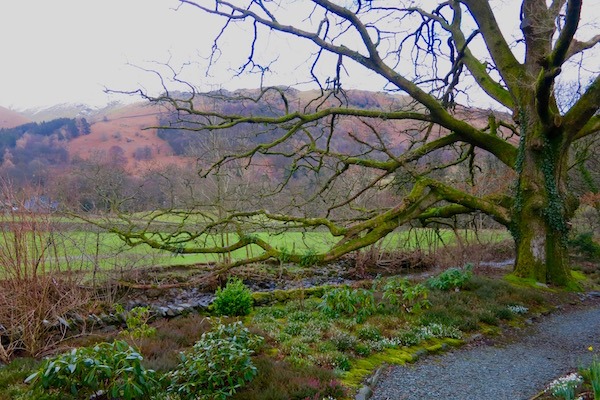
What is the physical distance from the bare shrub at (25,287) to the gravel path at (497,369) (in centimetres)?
523

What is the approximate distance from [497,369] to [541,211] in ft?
21.3

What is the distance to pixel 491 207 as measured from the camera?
38.3ft

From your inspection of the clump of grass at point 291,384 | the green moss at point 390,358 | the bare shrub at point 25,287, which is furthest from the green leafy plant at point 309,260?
the bare shrub at point 25,287

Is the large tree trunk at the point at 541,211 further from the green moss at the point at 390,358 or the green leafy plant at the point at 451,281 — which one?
the green moss at the point at 390,358

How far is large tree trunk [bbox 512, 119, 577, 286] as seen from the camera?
438 inches

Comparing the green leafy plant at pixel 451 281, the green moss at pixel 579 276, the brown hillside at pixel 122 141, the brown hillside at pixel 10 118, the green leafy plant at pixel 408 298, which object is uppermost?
the brown hillside at pixel 10 118

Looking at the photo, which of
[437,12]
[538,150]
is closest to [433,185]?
[538,150]

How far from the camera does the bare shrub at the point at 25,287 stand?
21.9 feet

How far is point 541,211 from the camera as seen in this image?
438 inches

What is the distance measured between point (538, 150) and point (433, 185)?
113 inches

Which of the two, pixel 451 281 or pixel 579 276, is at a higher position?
pixel 451 281

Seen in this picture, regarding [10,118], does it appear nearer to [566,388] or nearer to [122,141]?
[122,141]

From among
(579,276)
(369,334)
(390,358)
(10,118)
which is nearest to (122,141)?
(10,118)

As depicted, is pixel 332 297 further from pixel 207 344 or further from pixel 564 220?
pixel 564 220
